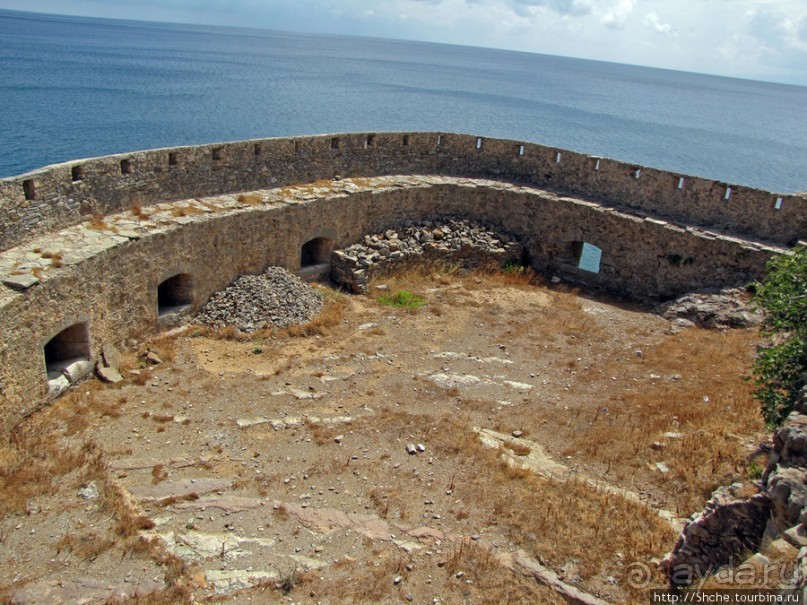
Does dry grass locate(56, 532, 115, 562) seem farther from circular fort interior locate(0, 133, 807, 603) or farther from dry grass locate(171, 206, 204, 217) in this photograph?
dry grass locate(171, 206, 204, 217)

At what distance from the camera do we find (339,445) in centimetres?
973

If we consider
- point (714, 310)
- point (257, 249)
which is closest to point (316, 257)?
point (257, 249)

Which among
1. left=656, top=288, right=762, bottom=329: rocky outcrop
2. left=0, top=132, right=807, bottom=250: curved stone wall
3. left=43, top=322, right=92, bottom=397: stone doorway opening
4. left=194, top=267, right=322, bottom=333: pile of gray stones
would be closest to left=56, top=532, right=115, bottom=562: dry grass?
left=43, top=322, right=92, bottom=397: stone doorway opening

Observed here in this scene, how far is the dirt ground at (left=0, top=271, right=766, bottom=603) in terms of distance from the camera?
7109 millimetres

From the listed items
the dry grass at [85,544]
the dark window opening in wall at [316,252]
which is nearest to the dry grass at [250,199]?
the dark window opening in wall at [316,252]

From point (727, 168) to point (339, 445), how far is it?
128 feet

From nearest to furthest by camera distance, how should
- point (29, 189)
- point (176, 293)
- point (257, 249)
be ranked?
point (29, 189) → point (176, 293) → point (257, 249)

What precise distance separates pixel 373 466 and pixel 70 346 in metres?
5.68

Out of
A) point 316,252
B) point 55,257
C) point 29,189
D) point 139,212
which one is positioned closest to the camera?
point 55,257

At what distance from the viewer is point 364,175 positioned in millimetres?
18141

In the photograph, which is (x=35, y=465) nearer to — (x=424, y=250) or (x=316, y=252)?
(x=316, y=252)

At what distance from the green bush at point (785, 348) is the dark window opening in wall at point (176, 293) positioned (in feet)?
33.3

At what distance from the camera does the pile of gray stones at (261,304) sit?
13586 mm

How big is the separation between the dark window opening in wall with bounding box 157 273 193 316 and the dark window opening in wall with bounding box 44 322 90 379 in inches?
87.3
